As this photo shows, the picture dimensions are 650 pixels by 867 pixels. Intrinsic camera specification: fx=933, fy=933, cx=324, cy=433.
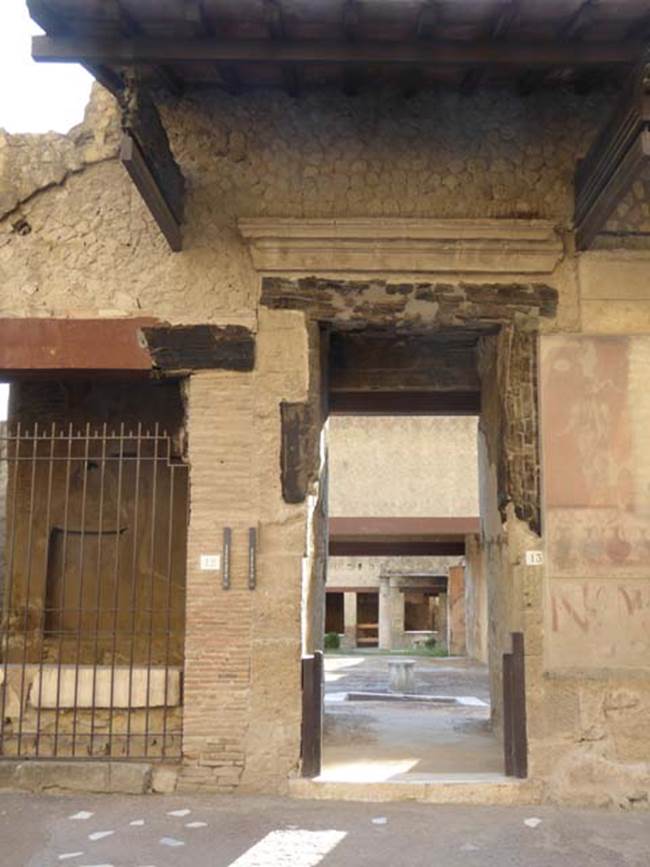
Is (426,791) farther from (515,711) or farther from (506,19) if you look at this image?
(506,19)

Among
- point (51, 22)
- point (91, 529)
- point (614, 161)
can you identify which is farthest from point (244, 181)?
point (91, 529)

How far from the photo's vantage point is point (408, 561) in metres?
27.4

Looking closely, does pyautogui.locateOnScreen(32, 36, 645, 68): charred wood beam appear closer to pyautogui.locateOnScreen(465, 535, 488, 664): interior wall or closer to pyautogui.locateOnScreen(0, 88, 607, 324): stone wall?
pyautogui.locateOnScreen(0, 88, 607, 324): stone wall

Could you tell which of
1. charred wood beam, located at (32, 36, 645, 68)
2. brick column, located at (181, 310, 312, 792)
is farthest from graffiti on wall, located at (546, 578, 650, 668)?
charred wood beam, located at (32, 36, 645, 68)

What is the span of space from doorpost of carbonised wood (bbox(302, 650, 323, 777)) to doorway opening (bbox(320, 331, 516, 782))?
17 cm

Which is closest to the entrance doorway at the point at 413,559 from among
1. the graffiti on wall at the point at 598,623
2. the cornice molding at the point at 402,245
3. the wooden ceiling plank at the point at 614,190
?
the graffiti on wall at the point at 598,623

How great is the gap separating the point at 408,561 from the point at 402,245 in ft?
71.2

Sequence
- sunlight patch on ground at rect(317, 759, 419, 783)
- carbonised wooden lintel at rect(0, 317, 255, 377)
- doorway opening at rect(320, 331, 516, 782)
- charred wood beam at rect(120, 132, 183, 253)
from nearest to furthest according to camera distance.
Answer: charred wood beam at rect(120, 132, 183, 253) < sunlight patch on ground at rect(317, 759, 419, 783) < carbonised wooden lintel at rect(0, 317, 255, 377) < doorway opening at rect(320, 331, 516, 782)

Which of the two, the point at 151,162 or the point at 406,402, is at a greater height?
the point at 151,162

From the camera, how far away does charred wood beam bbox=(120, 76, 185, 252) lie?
5.44 meters

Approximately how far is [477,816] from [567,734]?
0.88 meters

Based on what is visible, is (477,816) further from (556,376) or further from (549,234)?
(549,234)

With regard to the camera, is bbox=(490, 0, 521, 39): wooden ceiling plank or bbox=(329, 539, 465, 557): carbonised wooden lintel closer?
bbox=(490, 0, 521, 39): wooden ceiling plank

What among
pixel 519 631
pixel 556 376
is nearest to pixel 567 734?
pixel 519 631
